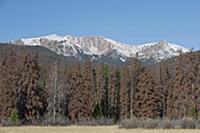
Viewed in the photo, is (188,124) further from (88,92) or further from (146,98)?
(88,92)

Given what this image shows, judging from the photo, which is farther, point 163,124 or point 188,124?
point 163,124

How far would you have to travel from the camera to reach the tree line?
74.9 meters

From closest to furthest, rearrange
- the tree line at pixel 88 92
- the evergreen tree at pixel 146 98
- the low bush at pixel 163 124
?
1. the low bush at pixel 163 124
2. the tree line at pixel 88 92
3. the evergreen tree at pixel 146 98

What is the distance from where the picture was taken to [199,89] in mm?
81312

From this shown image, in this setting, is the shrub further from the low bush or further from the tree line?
the tree line

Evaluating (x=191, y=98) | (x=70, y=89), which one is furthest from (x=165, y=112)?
(x=70, y=89)

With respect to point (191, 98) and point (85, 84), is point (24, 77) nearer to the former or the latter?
point (85, 84)

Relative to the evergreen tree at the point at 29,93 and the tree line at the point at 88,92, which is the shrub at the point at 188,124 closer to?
the tree line at the point at 88,92

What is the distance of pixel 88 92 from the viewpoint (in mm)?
83250

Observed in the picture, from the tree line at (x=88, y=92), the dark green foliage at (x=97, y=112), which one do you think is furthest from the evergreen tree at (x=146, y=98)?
the dark green foliage at (x=97, y=112)

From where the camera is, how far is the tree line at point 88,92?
74875 mm

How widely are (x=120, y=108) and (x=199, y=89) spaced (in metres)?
20.2

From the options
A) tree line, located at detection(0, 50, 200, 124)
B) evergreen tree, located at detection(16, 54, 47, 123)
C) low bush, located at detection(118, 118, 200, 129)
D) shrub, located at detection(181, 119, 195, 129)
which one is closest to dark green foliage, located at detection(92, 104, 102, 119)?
tree line, located at detection(0, 50, 200, 124)

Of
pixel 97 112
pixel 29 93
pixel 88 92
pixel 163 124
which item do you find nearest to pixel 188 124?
pixel 163 124
